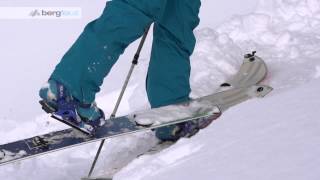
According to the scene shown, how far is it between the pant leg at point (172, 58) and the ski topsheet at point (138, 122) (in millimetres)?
122

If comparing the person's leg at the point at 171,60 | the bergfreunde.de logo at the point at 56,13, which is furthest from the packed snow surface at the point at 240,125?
the bergfreunde.de logo at the point at 56,13

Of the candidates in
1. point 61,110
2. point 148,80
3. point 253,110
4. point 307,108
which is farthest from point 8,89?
point 307,108

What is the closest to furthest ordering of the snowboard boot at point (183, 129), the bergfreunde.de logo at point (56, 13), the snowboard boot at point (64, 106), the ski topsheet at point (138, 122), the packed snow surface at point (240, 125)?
1. the packed snow surface at point (240, 125)
2. the snowboard boot at point (64, 106)
3. the ski topsheet at point (138, 122)
4. the snowboard boot at point (183, 129)
5. the bergfreunde.de logo at point (56, 13)

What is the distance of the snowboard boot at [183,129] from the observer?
10.5 ft

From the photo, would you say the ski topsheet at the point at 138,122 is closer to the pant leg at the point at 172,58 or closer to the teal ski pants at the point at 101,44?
the pant leg at the point at 172,58

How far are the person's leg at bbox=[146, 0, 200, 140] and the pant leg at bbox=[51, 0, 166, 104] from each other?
516 mm

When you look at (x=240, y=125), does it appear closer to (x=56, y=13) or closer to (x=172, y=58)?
(x=172, y=58)

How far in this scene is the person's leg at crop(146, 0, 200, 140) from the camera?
3240 millimetres

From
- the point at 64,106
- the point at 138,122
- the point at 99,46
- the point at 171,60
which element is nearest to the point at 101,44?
the point at 99,46

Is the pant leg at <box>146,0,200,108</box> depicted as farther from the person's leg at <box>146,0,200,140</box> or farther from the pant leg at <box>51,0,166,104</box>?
the pant leg at <box>51,0,166,104</box>

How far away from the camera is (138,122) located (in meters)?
2.99

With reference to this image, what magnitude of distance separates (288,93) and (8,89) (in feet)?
7.32

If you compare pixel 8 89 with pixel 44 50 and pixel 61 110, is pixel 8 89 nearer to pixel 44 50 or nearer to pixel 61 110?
pixel 44 50

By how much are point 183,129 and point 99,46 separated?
0.80m
